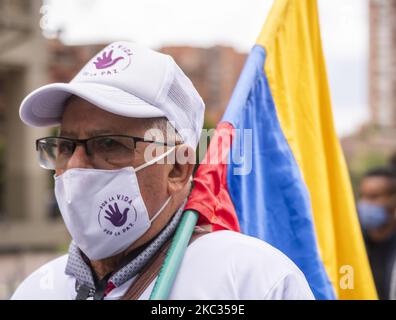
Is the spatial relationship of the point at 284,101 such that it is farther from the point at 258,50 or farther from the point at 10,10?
the point at 10,10

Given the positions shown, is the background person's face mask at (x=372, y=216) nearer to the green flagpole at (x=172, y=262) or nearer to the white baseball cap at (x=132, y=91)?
the white baseball cap at (x=132, y=91)

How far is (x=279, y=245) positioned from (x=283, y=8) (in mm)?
921

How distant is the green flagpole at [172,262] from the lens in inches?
72.4

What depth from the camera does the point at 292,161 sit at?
2.78 meters

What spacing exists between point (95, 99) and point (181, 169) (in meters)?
0.33

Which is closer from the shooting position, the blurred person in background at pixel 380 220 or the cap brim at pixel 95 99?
the cap brim at pixel 95 99

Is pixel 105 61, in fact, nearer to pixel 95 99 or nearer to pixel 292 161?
pixel 95 99

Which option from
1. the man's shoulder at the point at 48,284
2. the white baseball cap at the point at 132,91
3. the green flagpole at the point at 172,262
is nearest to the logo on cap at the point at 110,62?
the white baseball cap at the point at 132,91

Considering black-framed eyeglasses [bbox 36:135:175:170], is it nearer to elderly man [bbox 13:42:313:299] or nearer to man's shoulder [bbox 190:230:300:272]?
elderly man [bbox 13:42:313:299]

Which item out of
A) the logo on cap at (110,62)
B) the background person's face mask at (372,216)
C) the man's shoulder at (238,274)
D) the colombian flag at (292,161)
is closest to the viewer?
the man's shoulder at (238,274)

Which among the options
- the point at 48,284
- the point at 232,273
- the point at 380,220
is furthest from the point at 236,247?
the point at 380,220

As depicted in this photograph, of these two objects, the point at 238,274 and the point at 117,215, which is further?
the point at 117,215

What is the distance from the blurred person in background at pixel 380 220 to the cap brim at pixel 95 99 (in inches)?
123

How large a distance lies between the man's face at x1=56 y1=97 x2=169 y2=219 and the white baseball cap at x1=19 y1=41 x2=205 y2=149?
54 millimetres
